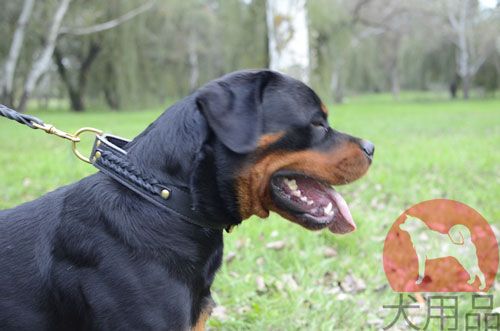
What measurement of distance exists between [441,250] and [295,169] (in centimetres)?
267

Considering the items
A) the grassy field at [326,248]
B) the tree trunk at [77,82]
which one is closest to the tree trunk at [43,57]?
the tree trunk at [77,82]

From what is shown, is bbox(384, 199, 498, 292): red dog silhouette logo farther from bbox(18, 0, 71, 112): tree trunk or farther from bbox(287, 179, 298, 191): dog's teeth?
bbox(18, 0, 71, 112): tree trunk

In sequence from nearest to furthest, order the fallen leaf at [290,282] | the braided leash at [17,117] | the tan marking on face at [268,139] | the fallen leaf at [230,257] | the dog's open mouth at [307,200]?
the tan marking on face at [268,139], the dog's open mouth at [307,200], the braided leash at [17,117], the fallen leaf at [290,282], the fallen leaf at [230,257]

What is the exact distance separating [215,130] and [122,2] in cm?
2448

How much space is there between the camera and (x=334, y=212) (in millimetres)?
2473

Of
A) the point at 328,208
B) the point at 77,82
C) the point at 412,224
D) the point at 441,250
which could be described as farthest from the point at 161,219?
the point at 77,82

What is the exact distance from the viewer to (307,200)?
2.37 metres

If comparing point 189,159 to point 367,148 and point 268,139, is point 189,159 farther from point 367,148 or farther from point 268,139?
point 367,148

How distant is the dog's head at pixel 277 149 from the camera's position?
2010 millimetres

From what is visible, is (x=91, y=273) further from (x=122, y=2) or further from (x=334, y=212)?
(x=122, y=2)

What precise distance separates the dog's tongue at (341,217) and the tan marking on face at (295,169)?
0.51 ft

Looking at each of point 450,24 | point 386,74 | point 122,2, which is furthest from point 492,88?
point 122,2

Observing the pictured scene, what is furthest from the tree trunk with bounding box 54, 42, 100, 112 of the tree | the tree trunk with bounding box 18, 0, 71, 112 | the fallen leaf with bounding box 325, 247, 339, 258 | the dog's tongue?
the dog's tongue

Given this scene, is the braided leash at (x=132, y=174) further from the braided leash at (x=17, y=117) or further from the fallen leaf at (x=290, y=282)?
the fallen leaf at (x=290, y=282)
